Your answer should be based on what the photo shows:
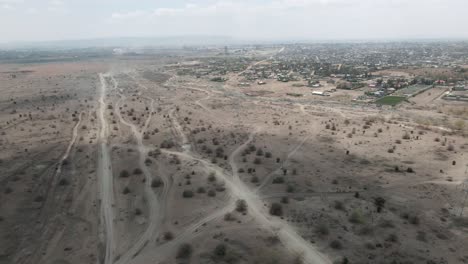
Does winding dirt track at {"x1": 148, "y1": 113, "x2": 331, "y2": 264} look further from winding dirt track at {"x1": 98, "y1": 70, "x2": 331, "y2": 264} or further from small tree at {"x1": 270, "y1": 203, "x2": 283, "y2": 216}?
small tree at {"x1": 270, "y1": 203, "x2": 283, "y2": 216}

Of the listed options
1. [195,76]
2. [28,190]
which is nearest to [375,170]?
[28,190]

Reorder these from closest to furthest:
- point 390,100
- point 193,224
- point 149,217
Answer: point 193,224, point 149,217, point 390,100

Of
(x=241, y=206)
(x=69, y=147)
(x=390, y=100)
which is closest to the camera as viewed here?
(x=241, y=206)

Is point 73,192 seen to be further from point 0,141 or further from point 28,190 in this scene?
point 0,141

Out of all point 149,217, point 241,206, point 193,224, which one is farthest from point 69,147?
point 241,206

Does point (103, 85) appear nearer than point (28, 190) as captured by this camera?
No

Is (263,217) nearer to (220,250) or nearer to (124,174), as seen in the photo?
(220,250)

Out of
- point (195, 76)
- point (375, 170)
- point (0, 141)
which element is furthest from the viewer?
point (195, 76)

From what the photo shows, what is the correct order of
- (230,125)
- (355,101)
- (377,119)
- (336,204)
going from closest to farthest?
(336,204), (230,125), (377,119), (355,101)

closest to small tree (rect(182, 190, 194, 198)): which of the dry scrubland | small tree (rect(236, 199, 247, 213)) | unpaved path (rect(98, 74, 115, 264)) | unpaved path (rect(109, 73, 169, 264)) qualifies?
the dry scrubland
